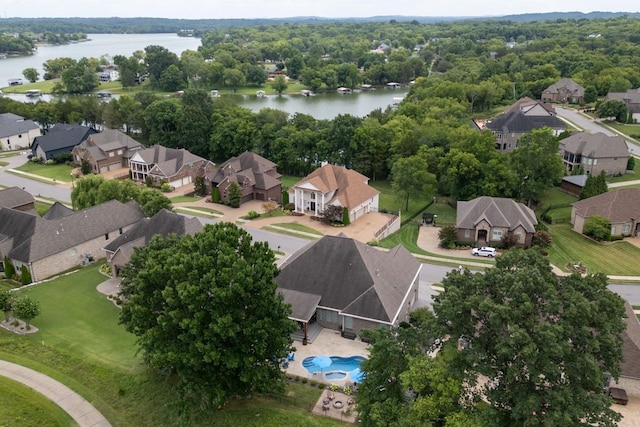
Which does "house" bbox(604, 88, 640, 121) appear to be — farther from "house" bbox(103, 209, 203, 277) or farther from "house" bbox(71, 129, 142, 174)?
"house" bbox(103, 209, 203, 277)

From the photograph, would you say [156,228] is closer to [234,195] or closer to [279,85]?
[234,195]

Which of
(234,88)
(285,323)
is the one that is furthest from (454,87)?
(285,323)

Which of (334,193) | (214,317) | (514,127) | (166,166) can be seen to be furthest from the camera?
(514,127)

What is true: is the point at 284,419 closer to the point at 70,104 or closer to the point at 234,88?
the point at 70,104

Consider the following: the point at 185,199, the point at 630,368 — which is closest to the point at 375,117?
the point at 185,199

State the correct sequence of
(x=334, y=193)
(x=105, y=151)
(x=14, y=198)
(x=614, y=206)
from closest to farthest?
(x=614, y=206)
(x=14, y=198)
(x=334, y=193)
(x=105, y=151)

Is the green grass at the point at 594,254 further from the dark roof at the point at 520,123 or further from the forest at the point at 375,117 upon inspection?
the dark roof at the point at 520,123
